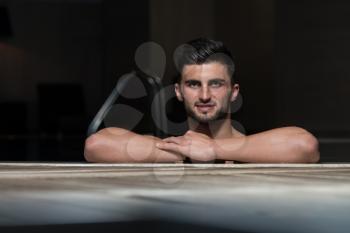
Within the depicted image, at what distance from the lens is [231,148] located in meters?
1.57

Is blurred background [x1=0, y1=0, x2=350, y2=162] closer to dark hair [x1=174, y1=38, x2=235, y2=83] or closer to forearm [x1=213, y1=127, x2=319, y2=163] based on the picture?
dark hair [x1=174, y1=38, x2=235, y2=83]

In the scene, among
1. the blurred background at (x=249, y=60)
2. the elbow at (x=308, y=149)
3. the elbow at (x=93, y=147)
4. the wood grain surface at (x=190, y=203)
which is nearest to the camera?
the wood grain surface at (x=190, y=203)

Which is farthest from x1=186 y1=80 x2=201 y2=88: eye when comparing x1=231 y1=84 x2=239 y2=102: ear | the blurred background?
the blurred background

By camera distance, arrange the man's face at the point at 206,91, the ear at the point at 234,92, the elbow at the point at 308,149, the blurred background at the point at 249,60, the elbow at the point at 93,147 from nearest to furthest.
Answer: the elbow at the point at 308,149 → the elbow at the point at 93,147 → the man's face at the point at 206,91 → the ear at the point at 234,92 → the blurred background at the point at 249,60

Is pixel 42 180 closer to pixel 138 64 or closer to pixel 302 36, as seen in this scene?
pixel 302 36

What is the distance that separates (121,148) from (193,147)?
0.20 meters

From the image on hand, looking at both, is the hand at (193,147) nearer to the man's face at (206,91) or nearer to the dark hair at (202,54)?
the man's face at (206,91)

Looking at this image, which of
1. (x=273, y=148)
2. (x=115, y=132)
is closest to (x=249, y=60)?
(x=115, y=132)

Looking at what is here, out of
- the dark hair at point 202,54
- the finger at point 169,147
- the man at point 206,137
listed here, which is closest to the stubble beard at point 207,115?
the man at point 206,137

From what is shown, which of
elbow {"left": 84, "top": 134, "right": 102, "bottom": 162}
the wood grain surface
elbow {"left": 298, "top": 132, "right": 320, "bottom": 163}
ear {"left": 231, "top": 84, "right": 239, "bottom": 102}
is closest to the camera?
the wood grain surface

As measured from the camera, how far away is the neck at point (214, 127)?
1.86 meters

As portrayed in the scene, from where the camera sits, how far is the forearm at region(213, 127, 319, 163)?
5.09ft

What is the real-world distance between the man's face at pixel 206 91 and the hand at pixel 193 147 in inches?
8.3

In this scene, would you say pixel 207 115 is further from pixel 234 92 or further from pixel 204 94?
pixel 234 92
